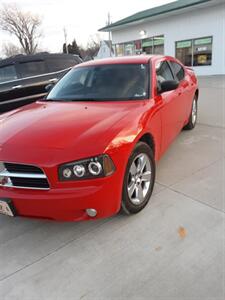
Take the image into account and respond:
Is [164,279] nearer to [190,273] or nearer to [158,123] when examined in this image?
[190,273]

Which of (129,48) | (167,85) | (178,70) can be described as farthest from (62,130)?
(129,48)

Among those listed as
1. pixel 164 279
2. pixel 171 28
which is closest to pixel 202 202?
pixel 164 279

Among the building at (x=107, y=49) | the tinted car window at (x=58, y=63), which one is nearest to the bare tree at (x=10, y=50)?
the building at (x=107, y=49)

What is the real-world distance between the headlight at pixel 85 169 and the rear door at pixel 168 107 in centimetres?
148

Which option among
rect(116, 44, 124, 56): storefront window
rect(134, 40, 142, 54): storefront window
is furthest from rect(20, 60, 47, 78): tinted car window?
rect(116, 44, 124, 56): storefront window

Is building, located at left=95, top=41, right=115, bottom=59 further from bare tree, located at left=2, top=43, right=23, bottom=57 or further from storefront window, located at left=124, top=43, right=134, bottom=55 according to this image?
bare tree, located at left=2, top=43, right=23, bottom=57

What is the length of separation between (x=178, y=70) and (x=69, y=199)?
3.55m

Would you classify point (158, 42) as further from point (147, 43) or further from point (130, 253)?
point (130, 253)

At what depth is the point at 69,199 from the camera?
2248mm

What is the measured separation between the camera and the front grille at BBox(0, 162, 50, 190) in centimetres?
231

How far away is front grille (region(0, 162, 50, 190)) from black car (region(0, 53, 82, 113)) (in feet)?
16.3

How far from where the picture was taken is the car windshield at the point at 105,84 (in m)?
3.40

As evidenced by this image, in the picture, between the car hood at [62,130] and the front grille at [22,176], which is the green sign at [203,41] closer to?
the car hood at [62,130]

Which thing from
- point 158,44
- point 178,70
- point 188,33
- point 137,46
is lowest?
point 178,70
